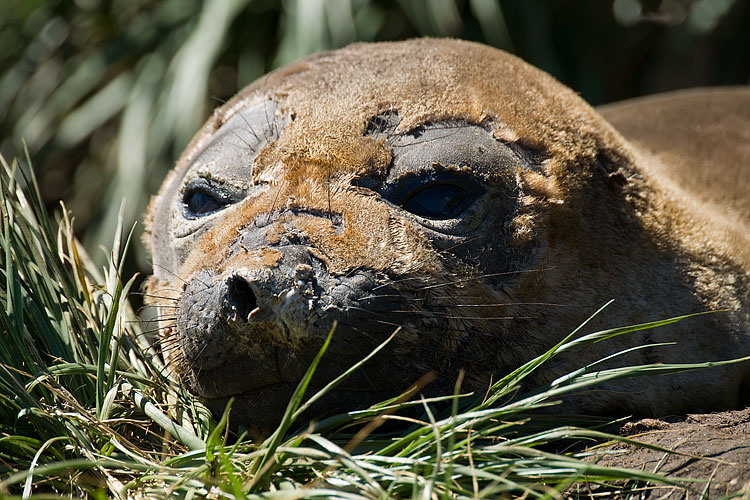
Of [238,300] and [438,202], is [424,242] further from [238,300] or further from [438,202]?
[238,300]

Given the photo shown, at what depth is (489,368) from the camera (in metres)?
2.37

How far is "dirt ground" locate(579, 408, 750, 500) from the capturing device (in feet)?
6.49

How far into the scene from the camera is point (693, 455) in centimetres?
207

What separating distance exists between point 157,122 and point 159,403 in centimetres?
400

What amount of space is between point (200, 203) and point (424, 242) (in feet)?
2.48

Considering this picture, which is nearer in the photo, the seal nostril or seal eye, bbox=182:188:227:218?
the seal nostril

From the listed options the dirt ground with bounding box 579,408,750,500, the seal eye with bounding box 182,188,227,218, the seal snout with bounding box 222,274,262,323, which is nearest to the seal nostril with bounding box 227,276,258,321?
the seal snout with bounding box 222,274,262,323

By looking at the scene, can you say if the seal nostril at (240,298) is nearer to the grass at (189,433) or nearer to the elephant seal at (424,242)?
the elephant seal at (424,242)

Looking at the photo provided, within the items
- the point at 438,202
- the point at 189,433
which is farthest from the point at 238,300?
the point at 438,202

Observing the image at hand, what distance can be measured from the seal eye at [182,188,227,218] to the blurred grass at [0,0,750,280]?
321 cm

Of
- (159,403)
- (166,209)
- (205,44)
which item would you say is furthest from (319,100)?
(205,44)

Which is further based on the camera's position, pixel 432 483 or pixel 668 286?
pixel 668 286

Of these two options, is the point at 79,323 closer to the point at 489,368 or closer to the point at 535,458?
the point at 489,368

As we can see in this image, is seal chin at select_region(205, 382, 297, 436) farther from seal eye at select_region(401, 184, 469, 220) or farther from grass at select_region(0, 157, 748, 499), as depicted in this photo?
seal eye at select_region(401, 184, 469, 220)
